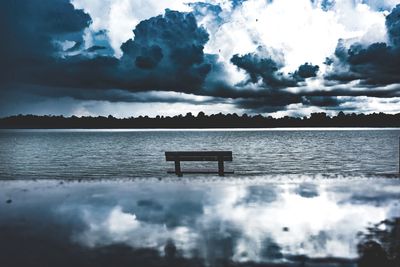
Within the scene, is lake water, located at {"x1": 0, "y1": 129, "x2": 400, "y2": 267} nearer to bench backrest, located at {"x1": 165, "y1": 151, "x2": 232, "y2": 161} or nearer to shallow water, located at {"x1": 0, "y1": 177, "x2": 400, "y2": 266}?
shallow water, located at {"x1": 0, "y1": 177, "x2": 400, "y2": 266}

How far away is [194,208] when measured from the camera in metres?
8.90

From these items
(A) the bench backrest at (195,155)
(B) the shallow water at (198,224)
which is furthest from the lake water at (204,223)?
(A) the bench backrest at (195,155)

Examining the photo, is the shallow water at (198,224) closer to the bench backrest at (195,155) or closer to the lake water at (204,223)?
the lake water at (204,223)

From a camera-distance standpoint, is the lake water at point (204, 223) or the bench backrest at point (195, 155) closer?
the lake water at point (204, 223)

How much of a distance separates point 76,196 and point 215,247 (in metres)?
6.46

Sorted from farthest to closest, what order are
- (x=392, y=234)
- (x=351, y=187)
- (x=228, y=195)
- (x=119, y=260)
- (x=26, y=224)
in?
(x=351, y=187) < (x=228, y=195) < (x=26, y=224) < (x=392, y=234) < (x=119, y=260)

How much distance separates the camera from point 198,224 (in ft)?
24.0

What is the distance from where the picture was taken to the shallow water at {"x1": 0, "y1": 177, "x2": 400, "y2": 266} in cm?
541

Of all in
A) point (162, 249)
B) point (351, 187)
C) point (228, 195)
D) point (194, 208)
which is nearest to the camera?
point (162, 249)

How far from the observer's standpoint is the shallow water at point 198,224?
5.41 metres

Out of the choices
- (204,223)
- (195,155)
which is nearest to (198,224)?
(204,223)

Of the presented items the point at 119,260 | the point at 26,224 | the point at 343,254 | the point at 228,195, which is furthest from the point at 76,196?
the point at 343,254

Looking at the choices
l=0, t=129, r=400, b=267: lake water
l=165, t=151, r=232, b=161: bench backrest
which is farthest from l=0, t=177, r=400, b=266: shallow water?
l=165, t=151, r=232, b=161: bench backrest

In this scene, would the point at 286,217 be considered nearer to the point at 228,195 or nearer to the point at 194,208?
the point at 194,208
